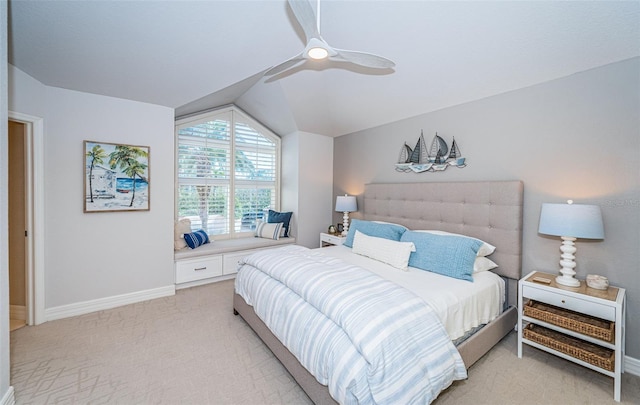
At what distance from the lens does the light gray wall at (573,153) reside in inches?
81.4

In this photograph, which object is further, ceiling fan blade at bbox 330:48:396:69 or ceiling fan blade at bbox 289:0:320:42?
ceiling fan blade at bbox 330:48:396:69

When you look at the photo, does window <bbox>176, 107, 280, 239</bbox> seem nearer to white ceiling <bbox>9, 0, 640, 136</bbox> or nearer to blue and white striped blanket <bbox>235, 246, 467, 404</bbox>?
white ceiling <bbox>9, 0, 640, 136</bbox>

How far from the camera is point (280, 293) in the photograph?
2.13m

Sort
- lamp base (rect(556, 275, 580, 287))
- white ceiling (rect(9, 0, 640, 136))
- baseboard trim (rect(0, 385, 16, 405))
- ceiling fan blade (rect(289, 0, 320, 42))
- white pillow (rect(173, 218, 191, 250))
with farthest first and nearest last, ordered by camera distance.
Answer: white pillow (rect(173, 218, 191, 250))
lamp base (rect(556, 275, 580, 287))
white ceiling (rect(9, 0, 640, 136))
baseboard trim (rect(0, 385, 16, 405))
ceiling fan blade (rect(289, 0, 320, 42))

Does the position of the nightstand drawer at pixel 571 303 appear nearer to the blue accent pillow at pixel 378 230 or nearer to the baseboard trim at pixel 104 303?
the blue accent pillow at pixel 378 230

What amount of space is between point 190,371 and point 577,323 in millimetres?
2908

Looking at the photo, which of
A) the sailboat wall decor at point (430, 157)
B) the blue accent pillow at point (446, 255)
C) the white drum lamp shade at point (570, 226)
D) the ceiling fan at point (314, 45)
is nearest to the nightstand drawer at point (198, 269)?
the blue accent pillow at point (446, 255)

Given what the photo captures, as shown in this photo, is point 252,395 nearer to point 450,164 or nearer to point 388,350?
point 388,350

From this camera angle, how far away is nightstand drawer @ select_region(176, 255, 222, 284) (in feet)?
11.8

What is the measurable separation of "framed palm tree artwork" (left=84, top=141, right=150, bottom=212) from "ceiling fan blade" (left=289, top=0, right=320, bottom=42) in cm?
260

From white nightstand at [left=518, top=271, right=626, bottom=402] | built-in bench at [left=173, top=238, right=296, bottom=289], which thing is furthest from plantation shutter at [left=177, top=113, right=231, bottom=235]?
white nightstand at [left=518, top=271, right=626, bottom=402]

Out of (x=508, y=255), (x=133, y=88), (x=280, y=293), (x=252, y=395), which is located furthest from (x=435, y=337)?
(x=133, y=88)

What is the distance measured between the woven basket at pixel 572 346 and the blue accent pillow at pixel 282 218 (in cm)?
339

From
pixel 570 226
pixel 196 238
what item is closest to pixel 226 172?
pixel 196 238
